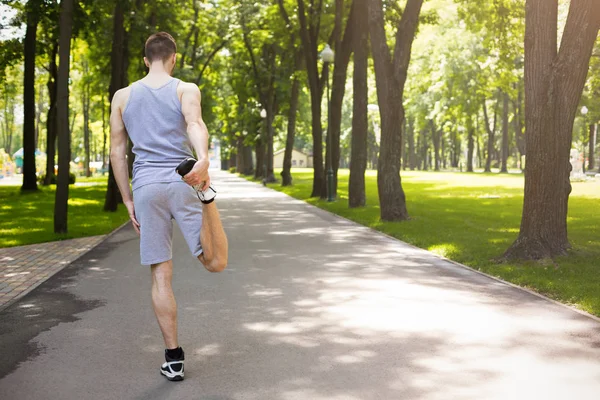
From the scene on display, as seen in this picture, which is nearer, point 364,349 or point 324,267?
point 364,349

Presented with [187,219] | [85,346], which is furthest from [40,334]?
[187,219]

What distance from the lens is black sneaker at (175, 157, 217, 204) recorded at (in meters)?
4.39

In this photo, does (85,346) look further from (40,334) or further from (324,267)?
(324,267)

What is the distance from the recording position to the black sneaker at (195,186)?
439cm

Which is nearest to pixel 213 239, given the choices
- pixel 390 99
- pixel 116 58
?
pixel 390 99

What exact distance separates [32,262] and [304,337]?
240 inches

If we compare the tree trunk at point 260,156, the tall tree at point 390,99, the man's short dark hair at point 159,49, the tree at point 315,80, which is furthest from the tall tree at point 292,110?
the man's short dark hair at point 159,49

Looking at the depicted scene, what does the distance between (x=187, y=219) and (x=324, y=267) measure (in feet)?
18.1

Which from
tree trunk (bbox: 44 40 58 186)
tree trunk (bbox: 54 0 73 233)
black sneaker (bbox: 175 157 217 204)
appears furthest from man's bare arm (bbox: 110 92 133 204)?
tree trunk (bbox: 44 40 58 186)

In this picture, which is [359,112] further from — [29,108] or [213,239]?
[213,239]

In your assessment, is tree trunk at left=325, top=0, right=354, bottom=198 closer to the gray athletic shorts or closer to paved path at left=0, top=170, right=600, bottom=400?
paved path at left=0, top=170, right=600, bottom=400

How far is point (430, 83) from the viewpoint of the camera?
57969 mm

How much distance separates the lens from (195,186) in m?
4.49

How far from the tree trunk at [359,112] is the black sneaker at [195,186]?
16897 millimetres
